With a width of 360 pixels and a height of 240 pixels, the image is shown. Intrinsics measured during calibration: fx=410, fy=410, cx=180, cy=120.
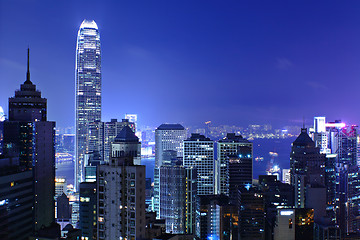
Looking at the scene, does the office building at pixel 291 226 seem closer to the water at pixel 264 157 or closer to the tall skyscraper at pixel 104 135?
the water at pixel 264 157

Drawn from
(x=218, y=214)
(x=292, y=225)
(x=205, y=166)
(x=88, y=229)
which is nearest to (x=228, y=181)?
(x=205, y=166)

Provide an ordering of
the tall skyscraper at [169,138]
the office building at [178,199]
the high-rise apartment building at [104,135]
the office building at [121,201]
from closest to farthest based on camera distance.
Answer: the office building at [121,201]
the office building at [178,199]
the tall skyscraper at [169,138]
the high-rise apartment building at [104,135]

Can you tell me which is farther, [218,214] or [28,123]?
[218,214]

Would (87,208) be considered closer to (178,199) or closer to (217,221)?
(178,199)

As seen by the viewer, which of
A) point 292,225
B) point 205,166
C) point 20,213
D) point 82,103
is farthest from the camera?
point 82,103

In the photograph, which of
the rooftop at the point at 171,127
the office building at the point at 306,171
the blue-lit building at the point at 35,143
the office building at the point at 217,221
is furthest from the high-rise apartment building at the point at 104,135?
the blue-lit building at the point at 35,143

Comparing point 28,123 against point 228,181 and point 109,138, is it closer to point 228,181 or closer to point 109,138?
point 228,181
